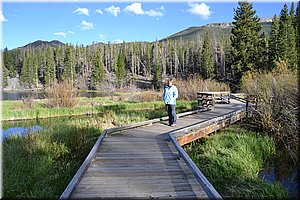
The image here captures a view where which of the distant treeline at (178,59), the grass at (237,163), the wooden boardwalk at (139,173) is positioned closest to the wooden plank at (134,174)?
the wooden boardwalk at (139,173)

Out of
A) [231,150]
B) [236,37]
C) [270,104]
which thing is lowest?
[231,150]

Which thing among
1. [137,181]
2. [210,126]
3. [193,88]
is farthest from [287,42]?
[137,181]

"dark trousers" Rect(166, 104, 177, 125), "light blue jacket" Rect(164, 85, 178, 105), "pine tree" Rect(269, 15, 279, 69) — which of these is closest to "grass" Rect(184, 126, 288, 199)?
"dark trousers" Rect(166, 104, 177, 125)

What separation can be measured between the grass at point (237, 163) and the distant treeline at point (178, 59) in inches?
853

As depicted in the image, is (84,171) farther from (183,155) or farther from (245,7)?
(245,7)

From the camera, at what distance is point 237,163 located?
6.53 meters

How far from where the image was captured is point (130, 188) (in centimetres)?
430

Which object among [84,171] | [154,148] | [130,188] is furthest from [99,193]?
[154,148]

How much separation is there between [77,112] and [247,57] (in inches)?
904

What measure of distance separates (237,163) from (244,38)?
30.2 m

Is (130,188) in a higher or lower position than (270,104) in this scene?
lower

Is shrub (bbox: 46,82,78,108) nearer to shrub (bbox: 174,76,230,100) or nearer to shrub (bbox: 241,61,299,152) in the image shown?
shrub (bbox: 174,76,230,100)

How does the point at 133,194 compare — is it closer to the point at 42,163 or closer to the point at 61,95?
the point at 42,163

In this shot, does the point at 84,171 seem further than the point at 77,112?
No
